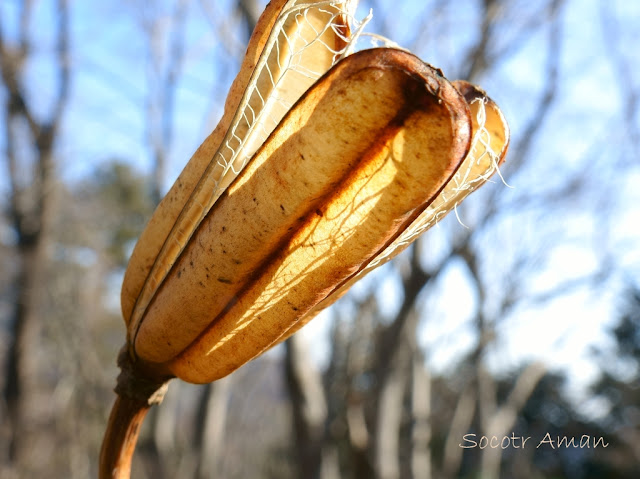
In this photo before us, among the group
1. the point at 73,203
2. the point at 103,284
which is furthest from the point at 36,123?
the point at 103,284

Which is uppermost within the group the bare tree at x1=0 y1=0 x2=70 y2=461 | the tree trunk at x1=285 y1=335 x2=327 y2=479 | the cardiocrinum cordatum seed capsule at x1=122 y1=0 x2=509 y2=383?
the bare tree at x1=0 y1=0 x2=70 y2=461

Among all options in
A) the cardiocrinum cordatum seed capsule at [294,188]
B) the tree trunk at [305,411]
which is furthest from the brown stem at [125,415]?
the tree trunk at [305,411]

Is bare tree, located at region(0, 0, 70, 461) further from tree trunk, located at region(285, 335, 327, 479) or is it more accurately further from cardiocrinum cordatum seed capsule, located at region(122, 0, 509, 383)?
cardiocrinum cordatum seed capsule, located at region(122, 0, 509, 383)

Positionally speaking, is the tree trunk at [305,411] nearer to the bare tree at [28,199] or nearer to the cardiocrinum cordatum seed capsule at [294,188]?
the cardiocrinum cordatum seed capsule at [294,188]

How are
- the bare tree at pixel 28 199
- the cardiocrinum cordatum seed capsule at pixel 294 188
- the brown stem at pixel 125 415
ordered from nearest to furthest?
the cardiocrinum cordatum seed capsule at pixel 294 188 < the brown stem at pixel 125 415 < the bare tree at pixel 28 199

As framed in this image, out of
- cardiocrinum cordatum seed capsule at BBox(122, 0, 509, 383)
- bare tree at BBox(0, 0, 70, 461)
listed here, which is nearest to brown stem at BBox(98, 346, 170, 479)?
cardiocrinum cordatum seed capsule at BBox(122, 0, 509, 383)

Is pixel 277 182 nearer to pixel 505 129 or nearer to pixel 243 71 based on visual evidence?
pixel 243 71
